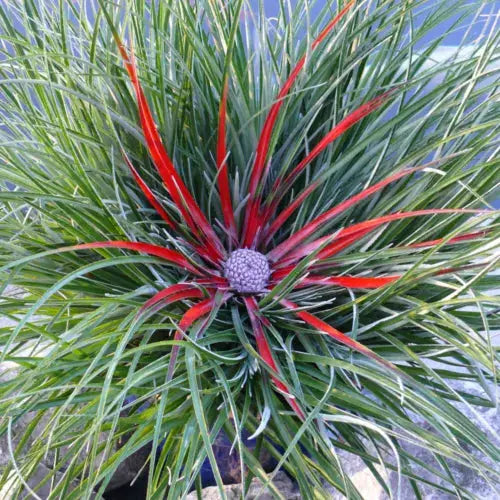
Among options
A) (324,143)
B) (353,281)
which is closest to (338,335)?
(353,281)

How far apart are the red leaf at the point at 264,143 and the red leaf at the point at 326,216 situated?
28 millimetres

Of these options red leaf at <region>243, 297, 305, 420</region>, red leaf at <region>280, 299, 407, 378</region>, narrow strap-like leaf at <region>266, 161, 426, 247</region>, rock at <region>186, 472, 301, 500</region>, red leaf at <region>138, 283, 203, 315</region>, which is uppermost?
narrow strap-like leaf at <region>266, 161, 426, 247</region>

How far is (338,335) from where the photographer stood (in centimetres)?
42

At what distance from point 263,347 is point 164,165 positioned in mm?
152

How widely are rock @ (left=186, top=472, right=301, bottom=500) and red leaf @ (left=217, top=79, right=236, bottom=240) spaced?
0.23m

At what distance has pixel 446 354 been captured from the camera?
47 cm

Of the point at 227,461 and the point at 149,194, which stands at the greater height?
the point at 149,194

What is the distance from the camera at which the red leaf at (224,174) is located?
47 centimetres

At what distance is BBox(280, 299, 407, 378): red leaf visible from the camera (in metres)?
0.40

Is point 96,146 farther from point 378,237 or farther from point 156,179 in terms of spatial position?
point 378,237

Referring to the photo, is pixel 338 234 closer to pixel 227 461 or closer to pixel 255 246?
pixel 255 246

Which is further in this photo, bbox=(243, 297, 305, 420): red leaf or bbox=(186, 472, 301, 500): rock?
bbox=(186, 472, 301, 500): rock

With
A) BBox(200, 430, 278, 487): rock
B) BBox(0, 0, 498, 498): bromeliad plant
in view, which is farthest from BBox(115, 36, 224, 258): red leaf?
BBox(200, 430, 278, 487): rock

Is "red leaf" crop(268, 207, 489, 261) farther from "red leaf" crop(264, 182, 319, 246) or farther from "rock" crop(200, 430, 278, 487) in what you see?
"rock" crop(200, 430, 278, 487)
